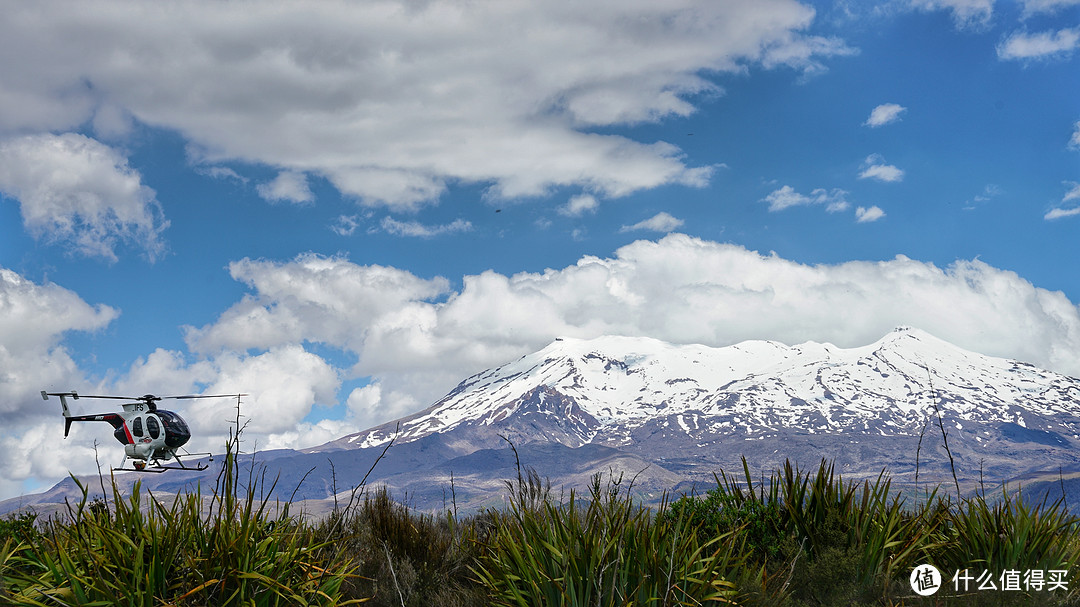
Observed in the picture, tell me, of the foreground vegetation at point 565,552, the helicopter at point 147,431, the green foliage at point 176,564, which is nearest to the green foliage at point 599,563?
the foreground vegetation at point 565,552

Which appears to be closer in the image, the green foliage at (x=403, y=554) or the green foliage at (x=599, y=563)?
the green foliage at (x=599, y=563)

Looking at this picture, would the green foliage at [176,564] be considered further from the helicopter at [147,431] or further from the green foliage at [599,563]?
the helicopter at [147,431]

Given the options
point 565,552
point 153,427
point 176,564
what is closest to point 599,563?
point 565,552

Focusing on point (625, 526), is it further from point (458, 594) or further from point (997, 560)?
point (997, 560)

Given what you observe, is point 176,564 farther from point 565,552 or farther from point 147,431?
point 147,431

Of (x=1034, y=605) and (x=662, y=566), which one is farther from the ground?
(x=662, y=566)

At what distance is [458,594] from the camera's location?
10211 millimetres

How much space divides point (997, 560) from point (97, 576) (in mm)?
9957

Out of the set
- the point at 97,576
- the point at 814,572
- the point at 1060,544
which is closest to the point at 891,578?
the point at 814,572

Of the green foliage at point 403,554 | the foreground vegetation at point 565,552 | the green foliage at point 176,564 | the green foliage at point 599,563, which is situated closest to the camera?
the green foliage at point 176,564

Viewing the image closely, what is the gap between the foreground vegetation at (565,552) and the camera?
7801mm

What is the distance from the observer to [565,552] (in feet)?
27.2

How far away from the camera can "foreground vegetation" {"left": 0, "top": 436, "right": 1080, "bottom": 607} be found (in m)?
7.80

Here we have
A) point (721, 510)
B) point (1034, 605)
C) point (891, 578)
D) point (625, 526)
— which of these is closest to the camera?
point (625, 526)
